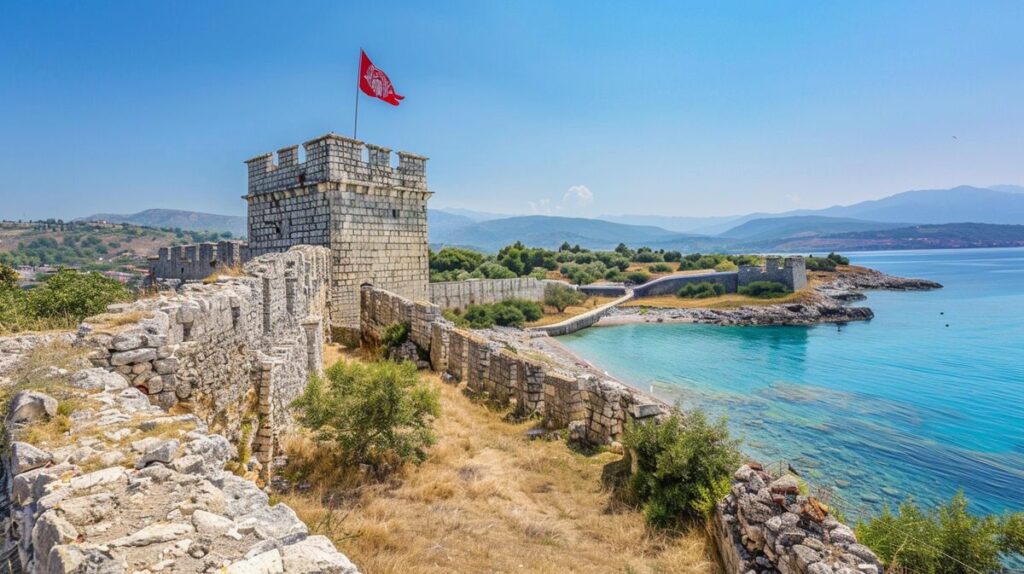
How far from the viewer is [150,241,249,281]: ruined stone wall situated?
60.0ft

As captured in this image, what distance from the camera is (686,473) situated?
584cm

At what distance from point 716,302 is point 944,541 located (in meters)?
43.7

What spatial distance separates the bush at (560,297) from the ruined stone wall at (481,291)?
601 millimetres

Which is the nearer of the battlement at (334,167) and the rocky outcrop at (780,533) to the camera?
the rocky outcrop at (780,533)

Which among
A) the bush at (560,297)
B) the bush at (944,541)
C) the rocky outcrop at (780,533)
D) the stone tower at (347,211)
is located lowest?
the bush at (560,297)

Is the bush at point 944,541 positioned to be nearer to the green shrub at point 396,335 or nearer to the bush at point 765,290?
the green shrub at point 396,335

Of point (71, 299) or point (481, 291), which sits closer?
point (71, 299)

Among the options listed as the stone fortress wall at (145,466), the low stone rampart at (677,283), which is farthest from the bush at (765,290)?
the stone fortress wall at (145,466)

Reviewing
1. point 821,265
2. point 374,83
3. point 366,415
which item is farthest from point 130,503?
point 821,265

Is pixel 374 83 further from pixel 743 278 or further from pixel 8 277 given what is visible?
pixel 743 278

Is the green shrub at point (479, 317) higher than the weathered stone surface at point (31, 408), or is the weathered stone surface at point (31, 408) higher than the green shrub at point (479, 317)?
the weathered stone surface at point (31, 408)

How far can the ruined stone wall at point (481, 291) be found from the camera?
33.4 metres

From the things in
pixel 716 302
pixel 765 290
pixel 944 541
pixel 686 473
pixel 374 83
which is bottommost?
pixel 716 302

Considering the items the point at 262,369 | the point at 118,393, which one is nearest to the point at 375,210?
the point at 262,369
